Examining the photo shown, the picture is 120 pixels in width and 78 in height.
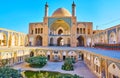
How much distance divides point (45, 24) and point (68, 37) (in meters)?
5.89

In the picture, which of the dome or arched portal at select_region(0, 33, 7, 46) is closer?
arched portal at select_region(0, 33, 7, 46)

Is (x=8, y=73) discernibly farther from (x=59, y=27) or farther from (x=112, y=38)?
(x=59, y=27)

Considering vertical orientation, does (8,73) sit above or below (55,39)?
below

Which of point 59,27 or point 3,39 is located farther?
point 59,27

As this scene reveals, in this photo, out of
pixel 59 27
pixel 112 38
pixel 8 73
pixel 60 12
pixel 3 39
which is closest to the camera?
pixel 8 73

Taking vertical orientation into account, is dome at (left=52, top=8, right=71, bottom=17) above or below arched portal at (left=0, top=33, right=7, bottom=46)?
above

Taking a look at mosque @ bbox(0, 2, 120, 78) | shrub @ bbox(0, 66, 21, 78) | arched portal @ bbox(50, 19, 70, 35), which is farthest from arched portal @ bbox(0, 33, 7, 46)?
shrub @ bbox(0, 66, 21, 78)

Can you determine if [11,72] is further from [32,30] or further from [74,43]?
[32,30]

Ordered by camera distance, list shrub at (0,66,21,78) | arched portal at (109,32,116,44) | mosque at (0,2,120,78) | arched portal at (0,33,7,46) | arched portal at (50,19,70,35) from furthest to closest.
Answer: arched portal at (50,19,70,35) < arched portal at (0,33,7,46) < mosque at (0,2,120,78) < arched portal at (109,32,116,44) < shrub at (0,66,21,78)

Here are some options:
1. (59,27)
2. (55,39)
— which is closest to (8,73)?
(55,39)

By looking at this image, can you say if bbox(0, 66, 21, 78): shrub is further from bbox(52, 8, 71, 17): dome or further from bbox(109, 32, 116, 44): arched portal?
bbox(52, 8, 71, 17): dome

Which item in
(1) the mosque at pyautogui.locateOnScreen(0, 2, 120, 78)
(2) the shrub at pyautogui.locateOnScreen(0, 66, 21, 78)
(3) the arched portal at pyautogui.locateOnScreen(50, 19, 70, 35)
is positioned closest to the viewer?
(2) the shrub at pyautogui.locateOnScreen(0, 66, 21, 78)

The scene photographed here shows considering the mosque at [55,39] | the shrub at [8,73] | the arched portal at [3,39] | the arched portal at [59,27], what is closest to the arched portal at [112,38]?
the mosque at [55,39]

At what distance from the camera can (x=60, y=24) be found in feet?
111
